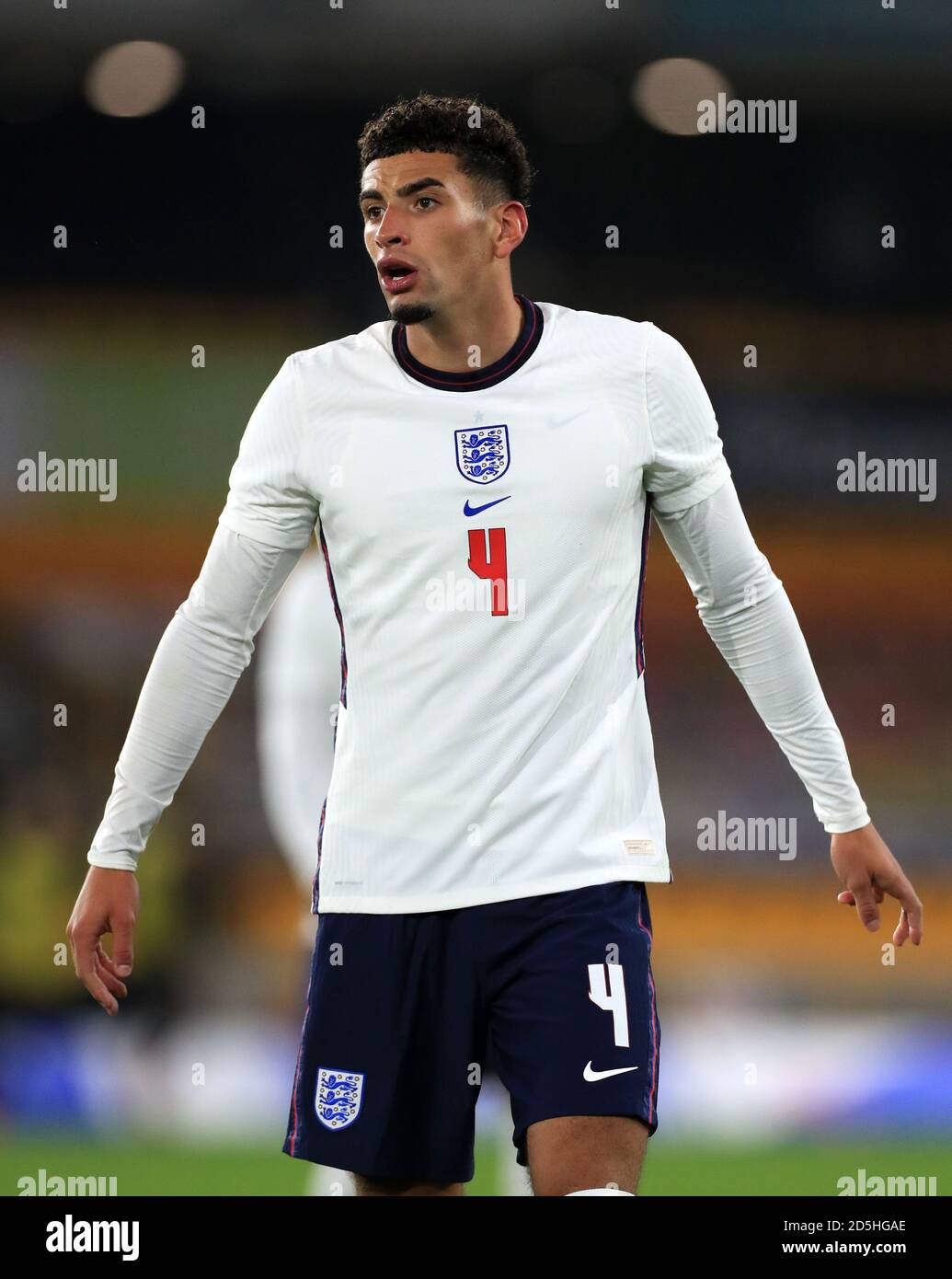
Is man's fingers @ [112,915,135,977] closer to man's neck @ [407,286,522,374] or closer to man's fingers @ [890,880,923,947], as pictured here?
man's neck @ [407,286,522,374]

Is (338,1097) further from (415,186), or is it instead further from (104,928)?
(415,186)

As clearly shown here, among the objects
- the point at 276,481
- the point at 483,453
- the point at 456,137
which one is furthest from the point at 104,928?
the point at 456,137

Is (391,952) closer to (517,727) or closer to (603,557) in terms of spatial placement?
(517,727)

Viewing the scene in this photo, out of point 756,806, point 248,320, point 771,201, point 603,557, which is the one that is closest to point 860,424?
point 771,201

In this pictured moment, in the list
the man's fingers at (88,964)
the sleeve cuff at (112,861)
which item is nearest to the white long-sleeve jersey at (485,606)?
the sleeve cuff at (112,861)

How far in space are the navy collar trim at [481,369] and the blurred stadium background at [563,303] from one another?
344cm

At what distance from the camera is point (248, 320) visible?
20.1 ft

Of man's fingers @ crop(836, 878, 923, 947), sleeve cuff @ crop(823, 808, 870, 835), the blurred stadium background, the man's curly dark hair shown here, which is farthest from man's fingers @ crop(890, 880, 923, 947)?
the blurred stadium background

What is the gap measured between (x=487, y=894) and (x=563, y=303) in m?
3.93

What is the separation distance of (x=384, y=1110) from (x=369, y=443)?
873 millimetres

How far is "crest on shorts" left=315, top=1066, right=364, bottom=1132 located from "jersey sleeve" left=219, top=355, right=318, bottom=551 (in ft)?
2.35

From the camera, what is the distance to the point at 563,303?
6.00 metres

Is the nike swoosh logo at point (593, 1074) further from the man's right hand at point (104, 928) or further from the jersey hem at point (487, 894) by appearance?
the man's right hand at point (104, 928)

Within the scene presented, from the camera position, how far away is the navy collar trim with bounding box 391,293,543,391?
250 centimetres
